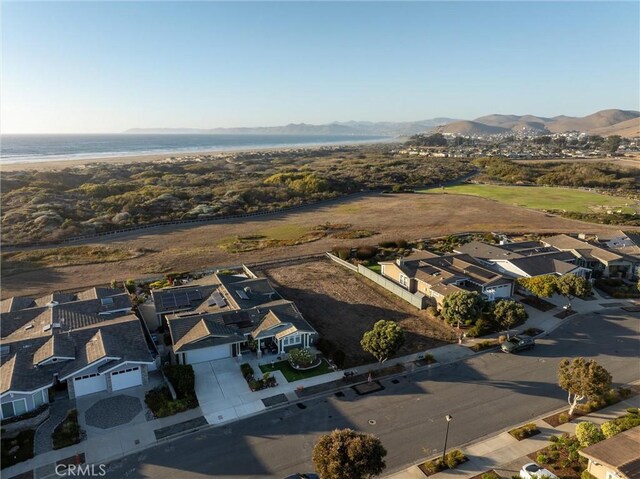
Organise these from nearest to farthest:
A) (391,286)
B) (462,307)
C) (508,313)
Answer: (508,313) → (462,307) → (391,286)

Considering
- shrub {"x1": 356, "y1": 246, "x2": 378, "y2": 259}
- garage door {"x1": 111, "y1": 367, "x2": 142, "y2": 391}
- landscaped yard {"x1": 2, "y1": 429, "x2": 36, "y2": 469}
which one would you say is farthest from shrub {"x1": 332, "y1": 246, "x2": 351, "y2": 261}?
landscaped yard {"x1": 2, "y1": 429, "x2": 36, "y2": 469}

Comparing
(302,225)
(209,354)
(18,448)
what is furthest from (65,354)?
(302,225)

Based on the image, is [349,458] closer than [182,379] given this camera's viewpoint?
Yes

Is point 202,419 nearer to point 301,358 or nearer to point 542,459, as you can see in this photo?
point 301,358

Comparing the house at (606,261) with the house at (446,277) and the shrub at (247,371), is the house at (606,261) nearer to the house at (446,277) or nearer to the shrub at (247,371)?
the house at (446,277)

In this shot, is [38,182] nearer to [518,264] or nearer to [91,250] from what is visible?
[91,250]

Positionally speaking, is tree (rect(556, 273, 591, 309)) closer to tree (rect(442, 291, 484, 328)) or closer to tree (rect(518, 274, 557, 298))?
tree (rect(518, 274, 557, 298))

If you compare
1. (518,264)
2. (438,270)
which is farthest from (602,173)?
(438,270)
